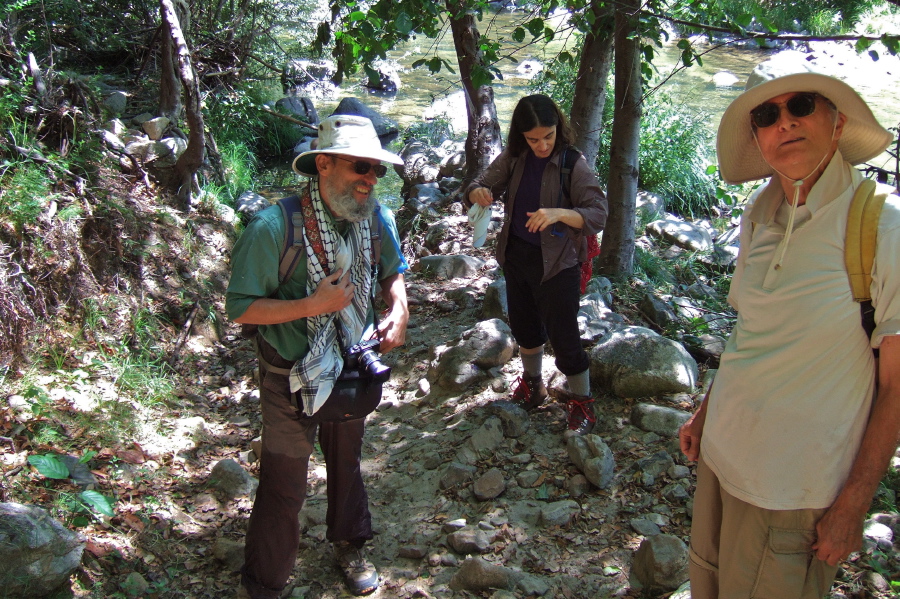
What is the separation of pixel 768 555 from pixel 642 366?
2.43 metres

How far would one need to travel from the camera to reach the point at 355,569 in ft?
10.3

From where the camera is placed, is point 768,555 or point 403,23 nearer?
point 768,555

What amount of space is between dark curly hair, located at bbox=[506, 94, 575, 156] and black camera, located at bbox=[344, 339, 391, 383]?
4.95 feet

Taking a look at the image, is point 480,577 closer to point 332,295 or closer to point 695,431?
point 695,431

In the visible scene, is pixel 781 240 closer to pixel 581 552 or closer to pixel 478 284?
pixel 581 552

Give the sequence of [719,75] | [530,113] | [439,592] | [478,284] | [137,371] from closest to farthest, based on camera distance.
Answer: [439,592], [530,113], [137,371], [478,284], [719,75]

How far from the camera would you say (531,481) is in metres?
3.78

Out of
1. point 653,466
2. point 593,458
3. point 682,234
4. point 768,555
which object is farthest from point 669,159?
point 768,555

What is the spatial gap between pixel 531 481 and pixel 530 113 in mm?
1879

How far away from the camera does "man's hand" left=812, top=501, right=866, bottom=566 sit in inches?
70.2

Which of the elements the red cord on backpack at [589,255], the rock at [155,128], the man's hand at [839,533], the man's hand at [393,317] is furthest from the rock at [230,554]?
the rock at [155,128]

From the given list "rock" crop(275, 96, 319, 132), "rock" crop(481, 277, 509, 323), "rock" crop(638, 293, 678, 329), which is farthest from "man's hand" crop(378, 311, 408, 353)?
"rock" crop(275, 96, 319, 132)

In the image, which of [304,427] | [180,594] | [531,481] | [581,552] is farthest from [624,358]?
[180,594]

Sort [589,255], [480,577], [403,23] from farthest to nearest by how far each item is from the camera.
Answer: [589,255]
[403,23]
[480,577]
